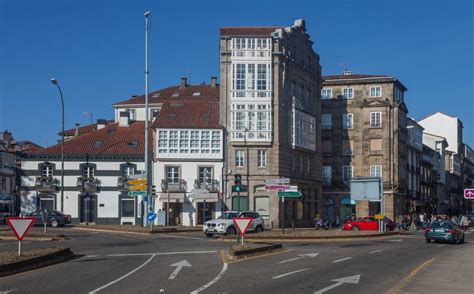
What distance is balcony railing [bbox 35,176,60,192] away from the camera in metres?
66.9

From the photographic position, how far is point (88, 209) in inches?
2628

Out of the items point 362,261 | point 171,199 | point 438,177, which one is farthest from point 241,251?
point 438,177

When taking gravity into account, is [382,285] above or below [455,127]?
below

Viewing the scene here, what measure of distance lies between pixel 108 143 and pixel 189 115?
30.4ft

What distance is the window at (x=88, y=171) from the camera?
67.4 metres

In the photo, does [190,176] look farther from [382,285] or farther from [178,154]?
[382,285]

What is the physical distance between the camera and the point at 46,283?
16.5 meters

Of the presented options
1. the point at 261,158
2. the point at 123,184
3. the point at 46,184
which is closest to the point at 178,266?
the point at 261,158

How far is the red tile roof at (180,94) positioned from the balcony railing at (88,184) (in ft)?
60.8

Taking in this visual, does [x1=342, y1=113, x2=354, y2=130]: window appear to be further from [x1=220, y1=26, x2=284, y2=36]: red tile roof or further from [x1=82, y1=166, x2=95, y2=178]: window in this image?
[x1=82, y1=166, x2=95, y2=178]: window

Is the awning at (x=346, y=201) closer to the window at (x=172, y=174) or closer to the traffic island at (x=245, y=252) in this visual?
the window at (x=172, y=174)

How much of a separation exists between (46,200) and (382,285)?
5509 centimetres

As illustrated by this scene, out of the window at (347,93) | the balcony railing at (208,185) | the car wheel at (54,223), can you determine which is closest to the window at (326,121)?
the window at (347,93)

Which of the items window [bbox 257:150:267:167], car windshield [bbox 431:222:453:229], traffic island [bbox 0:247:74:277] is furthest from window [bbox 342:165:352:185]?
traffic island [bbox 0:247:74:277]
